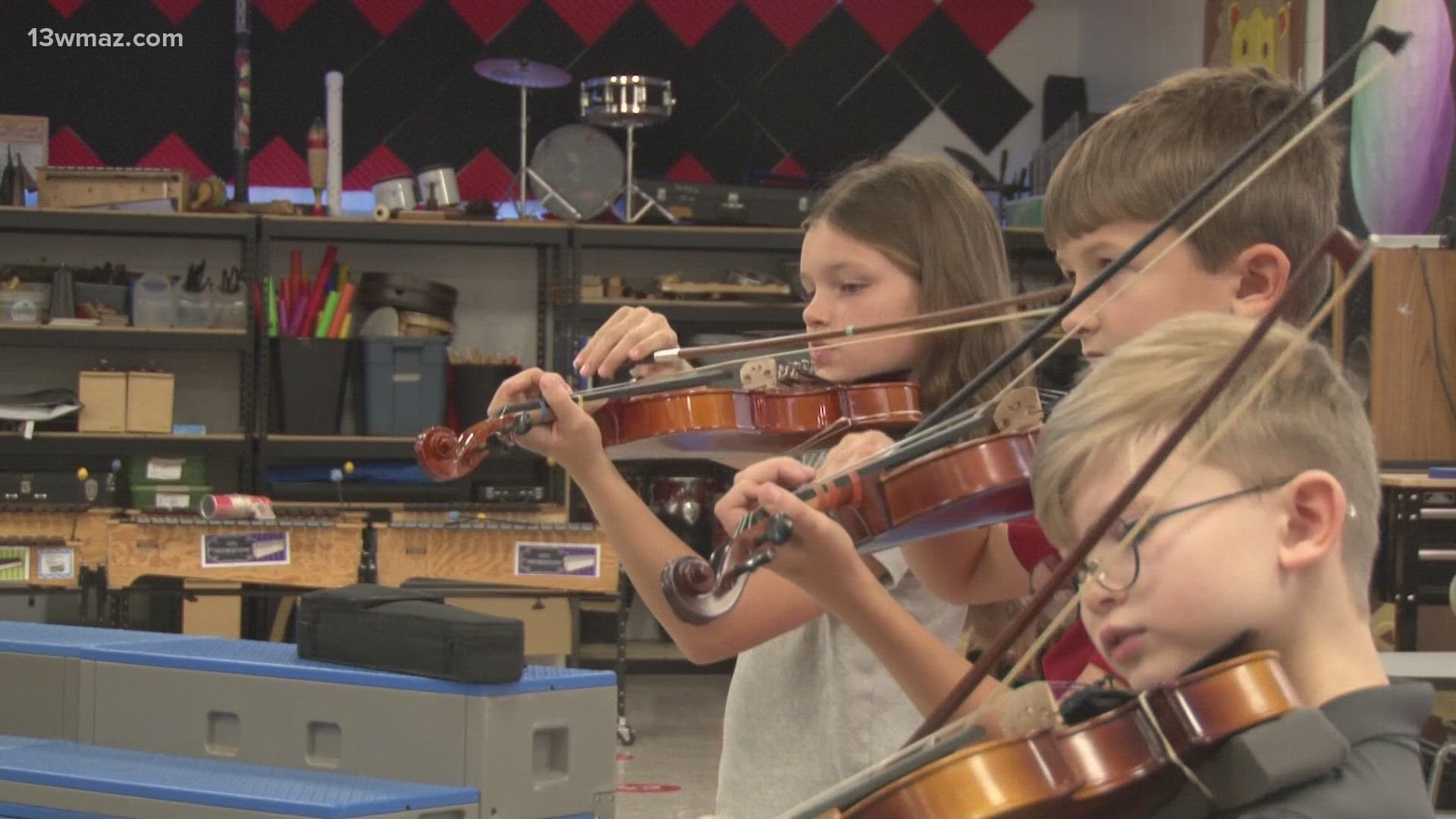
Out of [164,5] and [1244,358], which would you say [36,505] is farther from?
[1244,358]

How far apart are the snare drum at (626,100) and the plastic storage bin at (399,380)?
108 centimetres

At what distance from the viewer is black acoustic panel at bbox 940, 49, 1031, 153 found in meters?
7.68

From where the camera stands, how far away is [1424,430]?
475 centimetres

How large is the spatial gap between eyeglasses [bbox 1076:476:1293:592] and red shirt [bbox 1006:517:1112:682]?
294 millimetres

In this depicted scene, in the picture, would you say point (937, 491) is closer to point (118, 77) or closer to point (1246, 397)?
point (1246, 397)

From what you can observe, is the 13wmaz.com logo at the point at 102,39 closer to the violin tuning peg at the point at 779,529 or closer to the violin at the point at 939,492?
the violin at the point at 939,492

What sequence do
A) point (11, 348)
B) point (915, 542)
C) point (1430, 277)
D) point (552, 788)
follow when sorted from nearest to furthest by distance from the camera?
1. point (915, 542)
2. point (552, 788)
3. point (1430, 277)
4. point (11, 348)

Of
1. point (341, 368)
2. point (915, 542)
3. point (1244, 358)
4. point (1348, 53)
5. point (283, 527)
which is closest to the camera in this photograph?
point (1244, 358)

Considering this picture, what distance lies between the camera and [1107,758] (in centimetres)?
94

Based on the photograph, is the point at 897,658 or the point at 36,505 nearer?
the point at 897,658

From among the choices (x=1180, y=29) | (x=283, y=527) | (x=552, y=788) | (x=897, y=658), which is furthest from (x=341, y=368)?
(x=897, y=658)

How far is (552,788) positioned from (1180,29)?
5.73 meters

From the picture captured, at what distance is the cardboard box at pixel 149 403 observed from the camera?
21.1ft

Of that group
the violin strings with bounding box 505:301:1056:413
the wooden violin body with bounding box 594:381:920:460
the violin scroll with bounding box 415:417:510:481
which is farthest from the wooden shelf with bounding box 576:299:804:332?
the violin scroll with bounding box 415:417:510:481
